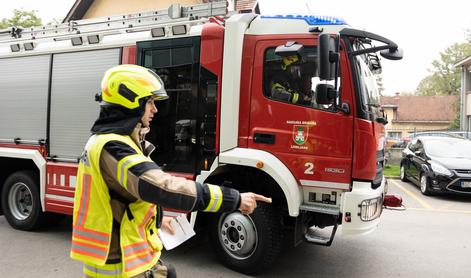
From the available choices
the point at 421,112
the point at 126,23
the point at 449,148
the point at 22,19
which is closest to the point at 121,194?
the point at 126,23

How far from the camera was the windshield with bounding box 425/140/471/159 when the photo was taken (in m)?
10.3

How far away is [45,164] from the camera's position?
557 centimetres

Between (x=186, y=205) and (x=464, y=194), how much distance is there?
9333 mm

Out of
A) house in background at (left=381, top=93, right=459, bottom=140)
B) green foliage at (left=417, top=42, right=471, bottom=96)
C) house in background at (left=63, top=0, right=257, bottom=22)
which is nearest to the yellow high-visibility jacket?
house in background at (left=63, top=0, right=257, bottom=22)

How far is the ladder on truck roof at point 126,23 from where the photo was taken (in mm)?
4930

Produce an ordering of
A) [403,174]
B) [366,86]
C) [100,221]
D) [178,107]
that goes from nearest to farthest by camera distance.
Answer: [100,221] < [366,86] < [178,107] < [403,174]

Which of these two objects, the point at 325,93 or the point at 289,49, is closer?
the point at 325,93

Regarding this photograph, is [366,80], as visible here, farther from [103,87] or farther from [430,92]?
[430,92]

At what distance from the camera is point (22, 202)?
20.4 feet

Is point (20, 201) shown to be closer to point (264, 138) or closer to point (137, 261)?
point (264, 138)

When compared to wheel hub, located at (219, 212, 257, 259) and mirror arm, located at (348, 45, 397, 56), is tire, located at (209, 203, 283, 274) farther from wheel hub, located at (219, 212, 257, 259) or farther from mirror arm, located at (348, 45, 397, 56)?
mirror arm, located at (348, 45, 397, 56)

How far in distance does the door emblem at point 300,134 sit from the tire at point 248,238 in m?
0.76

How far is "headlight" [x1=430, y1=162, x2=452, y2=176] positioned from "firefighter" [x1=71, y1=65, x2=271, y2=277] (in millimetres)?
8812

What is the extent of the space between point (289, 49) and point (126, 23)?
2513mm
